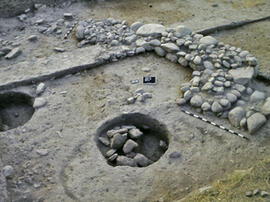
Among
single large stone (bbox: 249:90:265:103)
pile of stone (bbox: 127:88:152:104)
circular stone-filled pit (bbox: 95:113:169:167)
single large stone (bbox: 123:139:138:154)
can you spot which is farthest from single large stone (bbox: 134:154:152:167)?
single large stone (bbox: 249:90:265:103)

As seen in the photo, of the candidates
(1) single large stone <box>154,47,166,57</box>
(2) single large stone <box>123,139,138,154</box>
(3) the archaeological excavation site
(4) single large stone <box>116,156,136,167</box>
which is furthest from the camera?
(1) single large stone <box>154,47,166,57</box>

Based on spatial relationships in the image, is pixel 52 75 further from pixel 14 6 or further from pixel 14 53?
pixel 14 6

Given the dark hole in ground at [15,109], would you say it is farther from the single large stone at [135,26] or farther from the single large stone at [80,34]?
the single large stone at [135,26]

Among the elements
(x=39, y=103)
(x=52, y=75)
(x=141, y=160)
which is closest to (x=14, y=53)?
(x=52, y=75)

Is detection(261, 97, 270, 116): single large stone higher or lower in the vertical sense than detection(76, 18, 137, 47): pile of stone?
lower

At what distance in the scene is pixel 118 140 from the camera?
167 inches

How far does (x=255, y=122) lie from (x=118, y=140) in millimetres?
1776

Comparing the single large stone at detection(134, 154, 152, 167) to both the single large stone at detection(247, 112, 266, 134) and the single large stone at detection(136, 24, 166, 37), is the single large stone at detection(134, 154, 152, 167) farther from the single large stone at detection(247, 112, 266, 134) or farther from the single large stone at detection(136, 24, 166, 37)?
the single large stone at detection(136, 24, 166, 37)

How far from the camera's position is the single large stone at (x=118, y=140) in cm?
423

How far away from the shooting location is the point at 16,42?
621 cm

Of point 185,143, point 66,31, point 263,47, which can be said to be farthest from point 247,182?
point 66,31

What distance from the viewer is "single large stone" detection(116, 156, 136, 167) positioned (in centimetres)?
403

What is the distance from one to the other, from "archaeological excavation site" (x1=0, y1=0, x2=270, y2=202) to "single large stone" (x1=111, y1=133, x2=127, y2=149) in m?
0.01

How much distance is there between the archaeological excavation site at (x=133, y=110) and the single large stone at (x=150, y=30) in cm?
2
